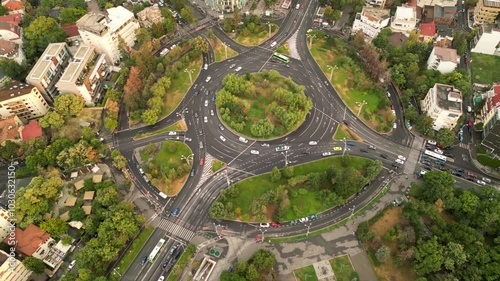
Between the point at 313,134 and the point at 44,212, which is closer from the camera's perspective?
the point at 44,212

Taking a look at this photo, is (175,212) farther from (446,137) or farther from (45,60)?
(446,137)

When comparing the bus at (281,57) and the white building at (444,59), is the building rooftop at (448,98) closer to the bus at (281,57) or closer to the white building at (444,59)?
the white building at (444,59)

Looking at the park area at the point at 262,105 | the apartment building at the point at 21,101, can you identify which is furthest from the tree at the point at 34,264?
the park area at the point at 262,105

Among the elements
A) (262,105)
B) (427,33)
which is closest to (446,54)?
(427,33)

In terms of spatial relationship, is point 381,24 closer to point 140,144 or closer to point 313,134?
point 313,134

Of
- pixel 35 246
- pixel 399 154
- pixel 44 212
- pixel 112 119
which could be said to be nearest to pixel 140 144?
pixel 112 119

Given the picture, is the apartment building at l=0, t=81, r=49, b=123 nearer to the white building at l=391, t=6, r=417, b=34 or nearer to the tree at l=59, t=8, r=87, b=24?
the tree at l=59, t=8, r=87, b=24
